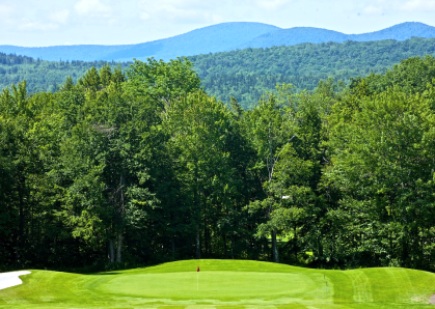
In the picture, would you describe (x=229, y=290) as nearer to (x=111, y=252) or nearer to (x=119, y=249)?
(x=119, y=249)

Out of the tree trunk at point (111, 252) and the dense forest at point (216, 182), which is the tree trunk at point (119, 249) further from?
the tree trunk at point (111, 252)

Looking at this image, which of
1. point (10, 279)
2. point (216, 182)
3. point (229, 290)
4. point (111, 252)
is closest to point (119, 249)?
point (111, 252)

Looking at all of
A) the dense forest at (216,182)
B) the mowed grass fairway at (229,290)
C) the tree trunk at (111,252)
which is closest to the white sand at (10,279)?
the mowed grass fairway at (229,290)

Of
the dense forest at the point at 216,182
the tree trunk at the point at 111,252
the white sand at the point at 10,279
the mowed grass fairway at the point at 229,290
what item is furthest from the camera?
the tree trunk at the point at 111,252

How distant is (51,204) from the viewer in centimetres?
5731

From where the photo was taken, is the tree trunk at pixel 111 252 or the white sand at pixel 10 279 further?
the tree trunk at pixel 111 252

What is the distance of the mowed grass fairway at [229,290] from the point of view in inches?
1314

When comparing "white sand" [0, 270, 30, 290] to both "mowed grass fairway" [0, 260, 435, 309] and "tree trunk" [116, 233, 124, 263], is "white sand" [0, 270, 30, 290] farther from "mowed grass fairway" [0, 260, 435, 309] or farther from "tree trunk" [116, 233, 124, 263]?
"tree trunk" [116, 233, 124, 263]

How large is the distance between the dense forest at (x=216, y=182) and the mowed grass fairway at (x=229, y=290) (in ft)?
49.5

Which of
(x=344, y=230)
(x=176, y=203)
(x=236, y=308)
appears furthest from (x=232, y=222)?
(x=236, y=308)

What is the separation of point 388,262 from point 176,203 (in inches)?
813

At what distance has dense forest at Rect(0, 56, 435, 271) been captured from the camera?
56.1 m

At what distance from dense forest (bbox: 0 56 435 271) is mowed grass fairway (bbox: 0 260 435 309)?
15089 millimetres

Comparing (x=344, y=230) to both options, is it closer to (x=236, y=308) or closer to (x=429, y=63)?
(x=236, y=308)
